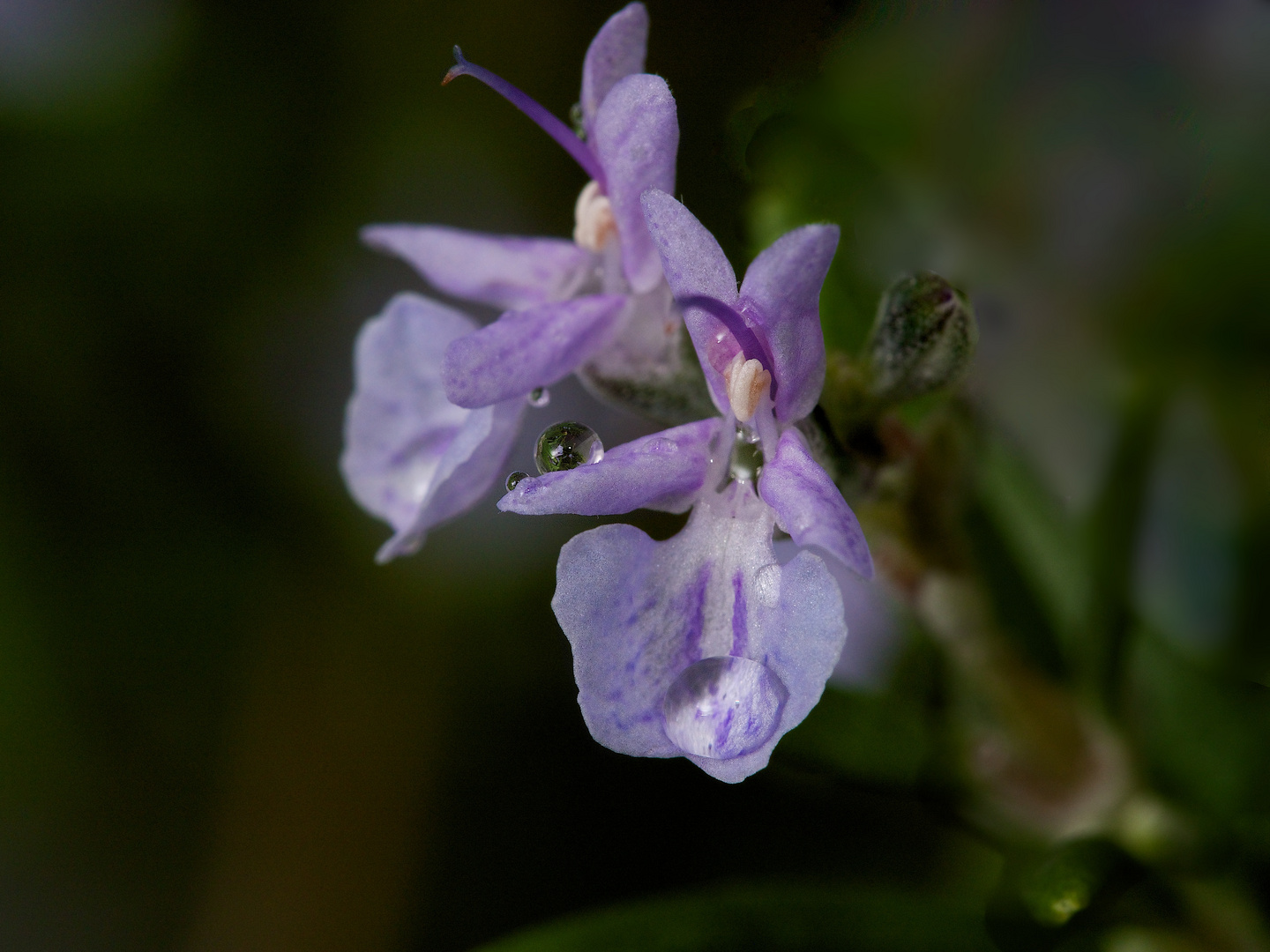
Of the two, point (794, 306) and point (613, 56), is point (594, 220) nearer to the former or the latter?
point (613, 56)

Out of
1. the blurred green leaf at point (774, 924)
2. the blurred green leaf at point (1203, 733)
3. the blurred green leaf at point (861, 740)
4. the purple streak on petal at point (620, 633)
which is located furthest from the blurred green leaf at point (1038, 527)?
the purple streak on petal at point (620, 633)

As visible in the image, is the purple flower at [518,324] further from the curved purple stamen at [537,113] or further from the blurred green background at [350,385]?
the blurred green background at [350,385]

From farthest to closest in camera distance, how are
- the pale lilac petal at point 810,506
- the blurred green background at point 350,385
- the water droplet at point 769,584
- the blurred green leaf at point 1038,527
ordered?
1. the blurred green background at point 350,385
2. the blurred green leaf at point 1038,527
3. the water droplet at point 769,584
4. the pale lilac petal at point 810,506

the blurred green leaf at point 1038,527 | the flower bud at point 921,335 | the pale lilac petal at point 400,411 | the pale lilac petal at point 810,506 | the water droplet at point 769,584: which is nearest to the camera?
the pale lilac petal at point 810,506

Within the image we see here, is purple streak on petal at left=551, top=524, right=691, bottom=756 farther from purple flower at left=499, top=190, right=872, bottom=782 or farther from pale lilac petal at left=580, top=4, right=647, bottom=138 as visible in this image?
pale lilac petal at left=580, top=4, right=647, bottom=138

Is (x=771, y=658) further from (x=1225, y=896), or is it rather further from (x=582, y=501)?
(x=1225, y=896)
